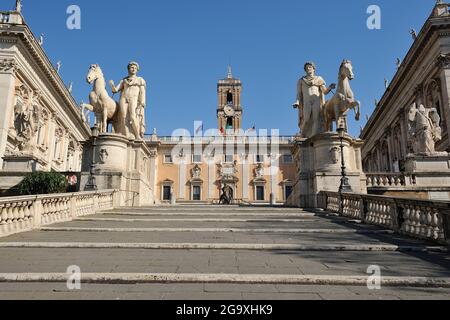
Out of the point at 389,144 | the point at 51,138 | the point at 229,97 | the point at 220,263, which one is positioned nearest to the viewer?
the point at 220,263

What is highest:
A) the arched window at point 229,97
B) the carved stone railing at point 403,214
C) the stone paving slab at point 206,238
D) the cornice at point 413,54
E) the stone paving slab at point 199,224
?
the arched window at point 229,97

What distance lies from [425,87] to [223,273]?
33.4m

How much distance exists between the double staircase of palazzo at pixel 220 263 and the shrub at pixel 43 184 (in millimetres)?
7407

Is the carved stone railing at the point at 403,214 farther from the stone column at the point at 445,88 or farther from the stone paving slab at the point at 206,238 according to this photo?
the stone column at the point at 445,88

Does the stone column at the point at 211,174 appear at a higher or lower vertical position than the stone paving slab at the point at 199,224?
higher

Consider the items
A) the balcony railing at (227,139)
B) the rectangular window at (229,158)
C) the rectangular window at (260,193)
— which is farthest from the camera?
the rectangular window at (229,158)

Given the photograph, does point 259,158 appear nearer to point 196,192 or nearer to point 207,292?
point 196,192

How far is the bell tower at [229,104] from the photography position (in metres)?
68.7

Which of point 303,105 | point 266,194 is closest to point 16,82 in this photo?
point 303,105

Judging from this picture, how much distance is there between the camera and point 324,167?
46.1 ft

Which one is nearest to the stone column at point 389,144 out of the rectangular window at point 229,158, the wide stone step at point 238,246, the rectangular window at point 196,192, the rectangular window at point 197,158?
the rectangular window at point 229,158

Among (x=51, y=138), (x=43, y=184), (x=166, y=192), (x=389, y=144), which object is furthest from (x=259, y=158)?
(x=43, y=184)

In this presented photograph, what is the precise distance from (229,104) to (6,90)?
161ft

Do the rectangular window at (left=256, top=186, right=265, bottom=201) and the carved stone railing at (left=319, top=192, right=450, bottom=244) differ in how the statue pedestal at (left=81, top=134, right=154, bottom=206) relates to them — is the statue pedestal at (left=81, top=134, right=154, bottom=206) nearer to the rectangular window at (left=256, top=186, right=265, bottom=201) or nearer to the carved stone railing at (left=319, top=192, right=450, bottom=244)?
the carved stone railing at (left=319, top=192, right=450, bottom=244)
